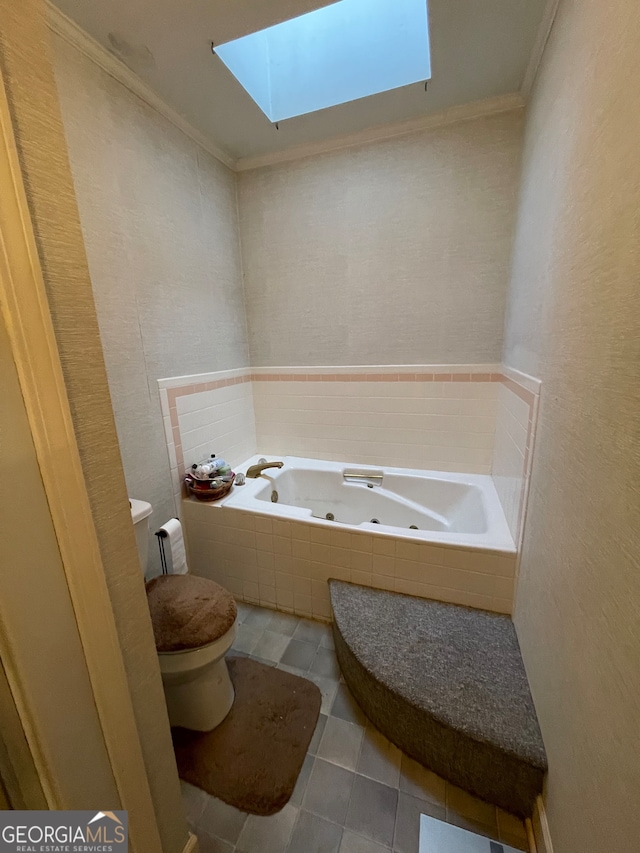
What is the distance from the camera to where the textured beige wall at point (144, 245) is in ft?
4.10

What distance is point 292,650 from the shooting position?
4.91ft

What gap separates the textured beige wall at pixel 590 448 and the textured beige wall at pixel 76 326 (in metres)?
0.86

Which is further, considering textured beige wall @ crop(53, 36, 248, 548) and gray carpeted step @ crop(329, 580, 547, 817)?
textured beige wall @ crop(53, 36, 248, 548)

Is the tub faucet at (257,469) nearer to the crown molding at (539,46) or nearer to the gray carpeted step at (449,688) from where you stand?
the gray carpeted step at (449,688)

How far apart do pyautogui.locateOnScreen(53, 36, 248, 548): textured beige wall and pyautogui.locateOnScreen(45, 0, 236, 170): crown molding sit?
0.08 feet

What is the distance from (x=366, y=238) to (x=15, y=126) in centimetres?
178

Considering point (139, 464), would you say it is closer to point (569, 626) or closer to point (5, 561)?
point (5, 561)

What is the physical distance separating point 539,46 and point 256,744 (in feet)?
9.09

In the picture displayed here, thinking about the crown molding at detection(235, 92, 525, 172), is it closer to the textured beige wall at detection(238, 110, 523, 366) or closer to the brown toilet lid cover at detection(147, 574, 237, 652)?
the textured beige wall at detection(238, 110, 523, 366)

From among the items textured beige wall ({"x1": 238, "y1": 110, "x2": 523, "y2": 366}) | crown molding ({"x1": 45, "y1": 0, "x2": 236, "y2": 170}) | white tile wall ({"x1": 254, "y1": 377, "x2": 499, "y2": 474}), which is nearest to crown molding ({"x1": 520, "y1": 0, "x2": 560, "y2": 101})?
textured beige wall ({"x1": 238, "y1": 110, "x2": 523, "y2": 366})

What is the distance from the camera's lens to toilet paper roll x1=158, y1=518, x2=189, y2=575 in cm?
145

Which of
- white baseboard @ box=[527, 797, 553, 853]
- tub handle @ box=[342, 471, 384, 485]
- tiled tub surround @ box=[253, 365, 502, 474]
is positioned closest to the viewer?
A: white baseboard @ box=[527, 797, 553, 853]

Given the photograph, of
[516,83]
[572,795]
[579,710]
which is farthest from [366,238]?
[572,795]

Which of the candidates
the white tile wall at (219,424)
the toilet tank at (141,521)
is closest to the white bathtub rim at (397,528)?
the white tile wall at (219,424)
